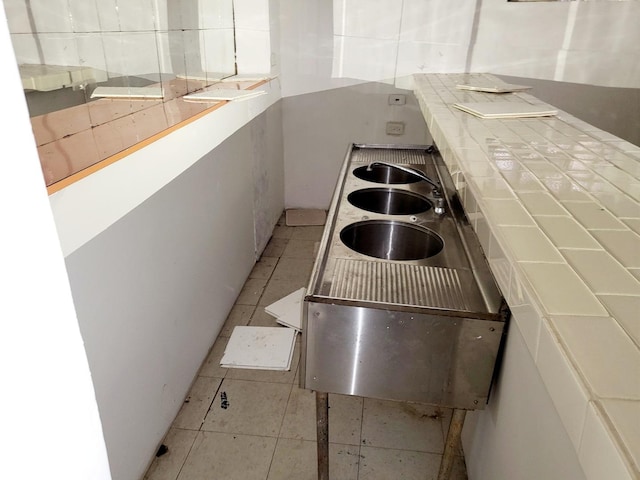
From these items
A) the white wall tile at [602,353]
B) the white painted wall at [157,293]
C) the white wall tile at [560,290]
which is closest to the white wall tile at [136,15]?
the white painted wall at [157,293]

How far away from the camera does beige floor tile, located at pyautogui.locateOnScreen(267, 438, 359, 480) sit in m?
1.75

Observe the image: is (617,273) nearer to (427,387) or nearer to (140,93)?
(427,387)

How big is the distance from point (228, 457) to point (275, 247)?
1892mm

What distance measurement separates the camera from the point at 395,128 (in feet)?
12.0

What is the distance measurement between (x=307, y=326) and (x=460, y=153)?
0.62 meters

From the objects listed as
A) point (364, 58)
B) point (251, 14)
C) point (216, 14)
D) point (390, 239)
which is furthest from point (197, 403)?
point (364, 58)

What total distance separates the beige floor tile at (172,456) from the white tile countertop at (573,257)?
1.46 meters

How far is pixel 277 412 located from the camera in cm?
205

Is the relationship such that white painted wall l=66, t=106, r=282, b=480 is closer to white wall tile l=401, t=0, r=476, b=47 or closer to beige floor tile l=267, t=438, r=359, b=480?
beige floor tile l=267, t=438, r=359, b=480

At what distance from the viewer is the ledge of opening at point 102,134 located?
3.02 ft

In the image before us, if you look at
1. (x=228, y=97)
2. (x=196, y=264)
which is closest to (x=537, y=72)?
(x=228, y=97)

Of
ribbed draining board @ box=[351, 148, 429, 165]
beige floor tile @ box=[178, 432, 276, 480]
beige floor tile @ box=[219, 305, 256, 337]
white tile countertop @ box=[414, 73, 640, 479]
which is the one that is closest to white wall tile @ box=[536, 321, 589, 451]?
white tile countertop @ box=[414, 73, 640, 479]

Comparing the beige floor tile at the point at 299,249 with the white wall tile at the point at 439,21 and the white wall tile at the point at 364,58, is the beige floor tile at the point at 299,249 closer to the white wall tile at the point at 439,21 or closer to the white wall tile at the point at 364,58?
the white wall tile at the point at 364,58

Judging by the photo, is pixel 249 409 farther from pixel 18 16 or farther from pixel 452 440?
pixel 18 16
